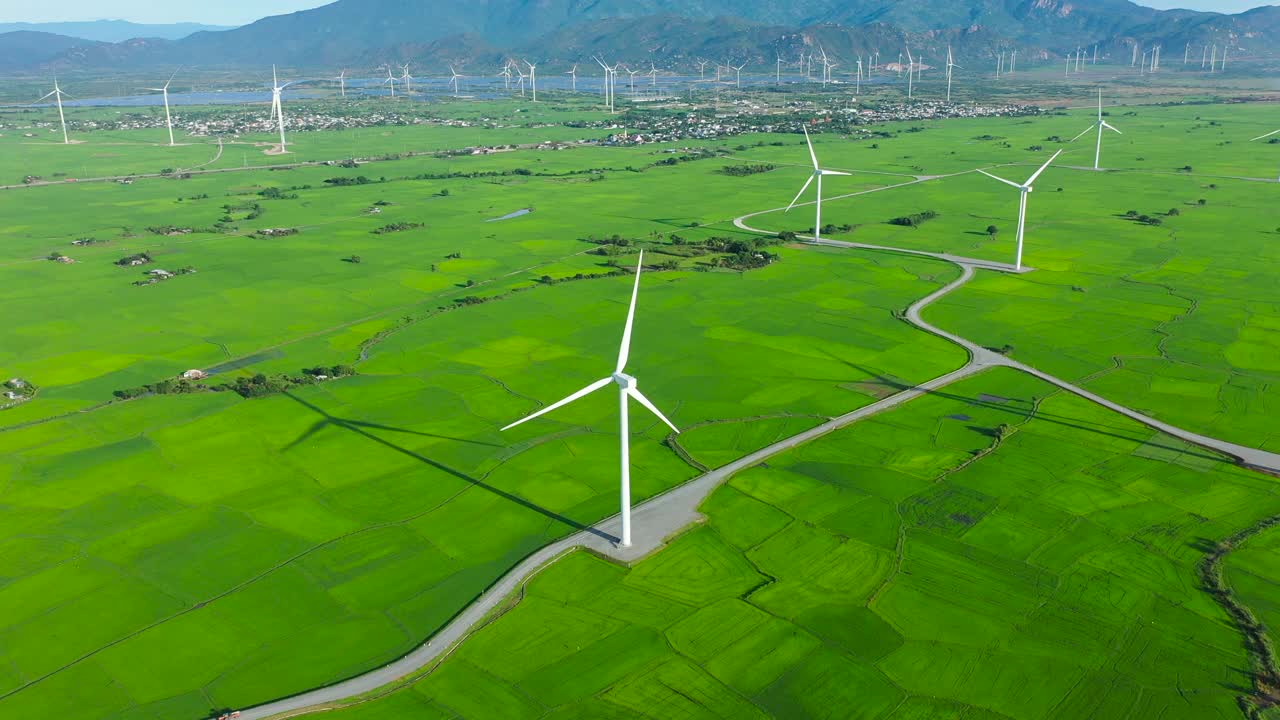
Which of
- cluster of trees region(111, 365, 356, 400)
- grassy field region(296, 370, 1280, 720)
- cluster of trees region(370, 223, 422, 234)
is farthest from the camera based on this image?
cluster of trees region(370, 223, 422, 234)

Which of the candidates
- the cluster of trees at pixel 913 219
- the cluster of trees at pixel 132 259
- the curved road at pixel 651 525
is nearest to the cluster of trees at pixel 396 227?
the cluster of trees at pixel 132 259

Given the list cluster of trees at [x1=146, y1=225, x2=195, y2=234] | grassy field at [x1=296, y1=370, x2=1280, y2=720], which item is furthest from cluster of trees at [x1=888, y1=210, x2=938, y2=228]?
cluster of trees at [x1=146, y1=225, x2=195, y2=234]

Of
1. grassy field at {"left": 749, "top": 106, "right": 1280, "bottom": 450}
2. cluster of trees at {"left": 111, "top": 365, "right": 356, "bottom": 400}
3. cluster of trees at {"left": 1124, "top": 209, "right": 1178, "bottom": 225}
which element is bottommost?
cluster of trees at {"left": 111, "top": 365, "right": 356, "bottom": 400}

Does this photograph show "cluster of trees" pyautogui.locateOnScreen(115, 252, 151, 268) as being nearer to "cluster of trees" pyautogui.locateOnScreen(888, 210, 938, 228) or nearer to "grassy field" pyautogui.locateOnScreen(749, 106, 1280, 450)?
"grassy field" pyautogui.locateOnScreen(749, 106, 1280, 450)

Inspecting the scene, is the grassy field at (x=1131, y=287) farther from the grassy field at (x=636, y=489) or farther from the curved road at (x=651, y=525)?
the curved road at (x=651, y=525)

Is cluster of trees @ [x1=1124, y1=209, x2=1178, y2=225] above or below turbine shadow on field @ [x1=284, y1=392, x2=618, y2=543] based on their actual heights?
above

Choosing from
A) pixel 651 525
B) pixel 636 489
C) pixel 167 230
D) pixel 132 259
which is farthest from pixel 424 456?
pixel 167 230

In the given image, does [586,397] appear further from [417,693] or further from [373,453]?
[417,693]

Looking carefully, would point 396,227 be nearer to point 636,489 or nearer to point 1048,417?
point 636,489

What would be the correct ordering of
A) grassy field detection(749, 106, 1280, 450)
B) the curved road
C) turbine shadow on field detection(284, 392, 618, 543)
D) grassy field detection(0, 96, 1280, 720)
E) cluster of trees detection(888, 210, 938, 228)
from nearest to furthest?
the curved road
grassy field detection(0, 96, 1280, 720)
turbine shadow on field detection(284, 392, 618, 543)
grassy field detection(749, 106, 1280, 450)
cluster of trees detection(888, 210, 938, 228)
